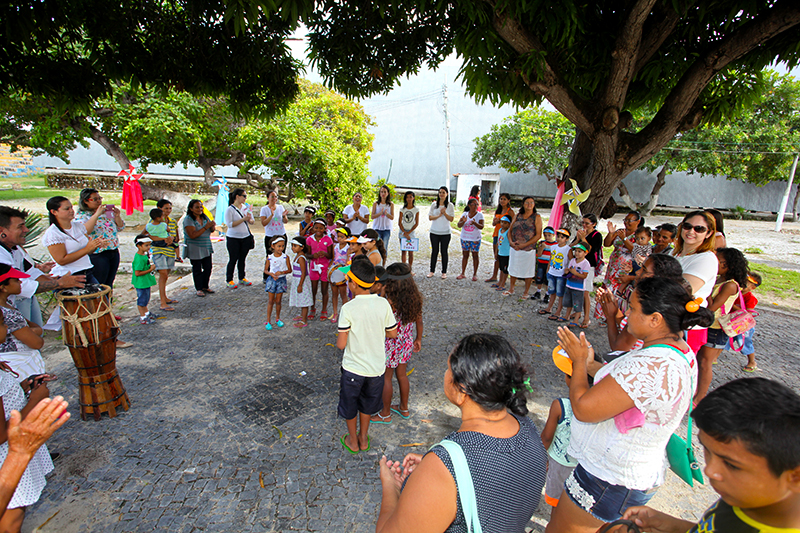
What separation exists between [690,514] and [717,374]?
2.71 metres

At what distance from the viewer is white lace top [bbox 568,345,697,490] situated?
5.64 feet

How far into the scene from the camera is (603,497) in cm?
190

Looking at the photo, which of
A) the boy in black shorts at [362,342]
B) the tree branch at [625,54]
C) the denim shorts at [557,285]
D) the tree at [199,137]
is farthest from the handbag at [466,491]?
the tree at [199,137]

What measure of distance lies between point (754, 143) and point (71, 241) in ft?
89.6

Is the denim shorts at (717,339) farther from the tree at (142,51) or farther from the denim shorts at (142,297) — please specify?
the denim shorts at (142,297)

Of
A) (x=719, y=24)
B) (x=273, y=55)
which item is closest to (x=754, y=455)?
(x=719, y=24)

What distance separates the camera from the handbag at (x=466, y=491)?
1.28 meters

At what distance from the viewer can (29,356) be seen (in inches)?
120

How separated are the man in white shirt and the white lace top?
4.53m

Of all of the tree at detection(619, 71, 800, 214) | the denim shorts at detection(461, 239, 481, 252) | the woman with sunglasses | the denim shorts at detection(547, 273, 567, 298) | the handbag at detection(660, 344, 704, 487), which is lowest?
the denim shorts at detection(547, 273, 567, 298)

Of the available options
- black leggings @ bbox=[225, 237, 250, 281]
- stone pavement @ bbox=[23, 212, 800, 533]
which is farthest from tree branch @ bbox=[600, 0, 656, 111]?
black leggings @ bbox=[225, 237, 250, 281]

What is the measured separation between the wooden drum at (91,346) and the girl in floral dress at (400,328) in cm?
239

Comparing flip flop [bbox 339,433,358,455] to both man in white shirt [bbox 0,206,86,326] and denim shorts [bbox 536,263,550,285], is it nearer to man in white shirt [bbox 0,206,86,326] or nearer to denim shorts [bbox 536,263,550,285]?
man in white shirt [bbox 0,206,86,326]

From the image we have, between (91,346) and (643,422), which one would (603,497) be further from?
(91,346)
